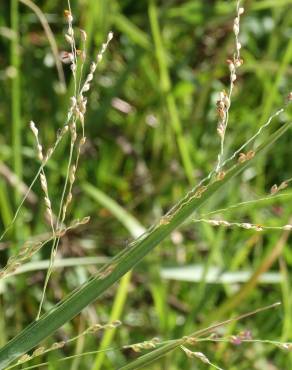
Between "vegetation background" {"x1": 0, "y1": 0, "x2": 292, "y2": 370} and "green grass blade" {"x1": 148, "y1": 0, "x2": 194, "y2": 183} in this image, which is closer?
"vegetation background" {"x1": 0, "y1": 0, "x2": 292, "y2": 370}

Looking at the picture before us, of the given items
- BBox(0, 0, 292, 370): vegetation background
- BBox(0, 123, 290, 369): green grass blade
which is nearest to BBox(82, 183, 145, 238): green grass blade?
BBox(0, 0, 292, 370): vegetation background

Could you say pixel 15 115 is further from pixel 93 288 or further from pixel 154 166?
pixel 93 288

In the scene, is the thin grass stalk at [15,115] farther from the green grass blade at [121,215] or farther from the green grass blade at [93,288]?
the green grass blade at [93,288]

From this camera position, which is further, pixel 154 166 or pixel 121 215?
pixel 154 166

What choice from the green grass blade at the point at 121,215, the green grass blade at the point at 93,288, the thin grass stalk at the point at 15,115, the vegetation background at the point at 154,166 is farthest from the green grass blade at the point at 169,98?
the green grass blade at the point at 93,288

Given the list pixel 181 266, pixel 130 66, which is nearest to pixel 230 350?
pixel 181 266

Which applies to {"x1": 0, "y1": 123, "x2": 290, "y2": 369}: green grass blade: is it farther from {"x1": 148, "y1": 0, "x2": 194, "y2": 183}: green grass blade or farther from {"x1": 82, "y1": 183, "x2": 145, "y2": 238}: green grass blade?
{"x1": 148, "y1": 0, "x2": 194, "y2": 183}: green grass blade

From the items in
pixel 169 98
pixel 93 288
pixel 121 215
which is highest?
pixel 169 98

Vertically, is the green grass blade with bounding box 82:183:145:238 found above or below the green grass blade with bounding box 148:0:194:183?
below

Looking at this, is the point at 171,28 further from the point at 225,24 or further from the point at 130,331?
the point at 130,331

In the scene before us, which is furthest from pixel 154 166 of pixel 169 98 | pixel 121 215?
pixel 121 215
